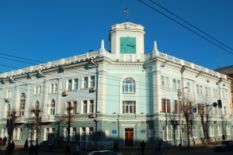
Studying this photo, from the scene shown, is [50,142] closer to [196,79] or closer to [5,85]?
[5,85]

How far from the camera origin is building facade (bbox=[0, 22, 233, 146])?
3703 centimetres

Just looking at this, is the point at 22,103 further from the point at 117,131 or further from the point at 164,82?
the point at 164,82

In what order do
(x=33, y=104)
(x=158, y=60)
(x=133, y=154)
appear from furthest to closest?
(x=33, y=104) → (x=158, y=60) → (x=133, y=154)

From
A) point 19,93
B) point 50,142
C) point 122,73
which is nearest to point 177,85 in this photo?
point 122,73

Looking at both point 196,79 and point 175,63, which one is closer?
point 175,63

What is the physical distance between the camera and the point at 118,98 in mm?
38188

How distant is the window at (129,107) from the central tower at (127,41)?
6541mm

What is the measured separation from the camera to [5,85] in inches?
2009

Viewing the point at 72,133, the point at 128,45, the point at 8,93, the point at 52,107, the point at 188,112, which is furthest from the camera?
the point at 8,93

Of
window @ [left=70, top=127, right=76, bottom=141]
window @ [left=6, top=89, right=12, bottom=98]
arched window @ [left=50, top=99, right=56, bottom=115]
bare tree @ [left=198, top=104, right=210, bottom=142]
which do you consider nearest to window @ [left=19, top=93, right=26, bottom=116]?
window @ [left=6, top=89, right=12, bottom=98]

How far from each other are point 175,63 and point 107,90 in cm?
1115

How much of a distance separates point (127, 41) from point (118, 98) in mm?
8734

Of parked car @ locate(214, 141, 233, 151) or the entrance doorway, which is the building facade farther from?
parked car @ locate(214, 141, 233, 151)

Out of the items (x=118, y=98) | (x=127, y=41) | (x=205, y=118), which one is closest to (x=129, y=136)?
(x=118, y=98)
